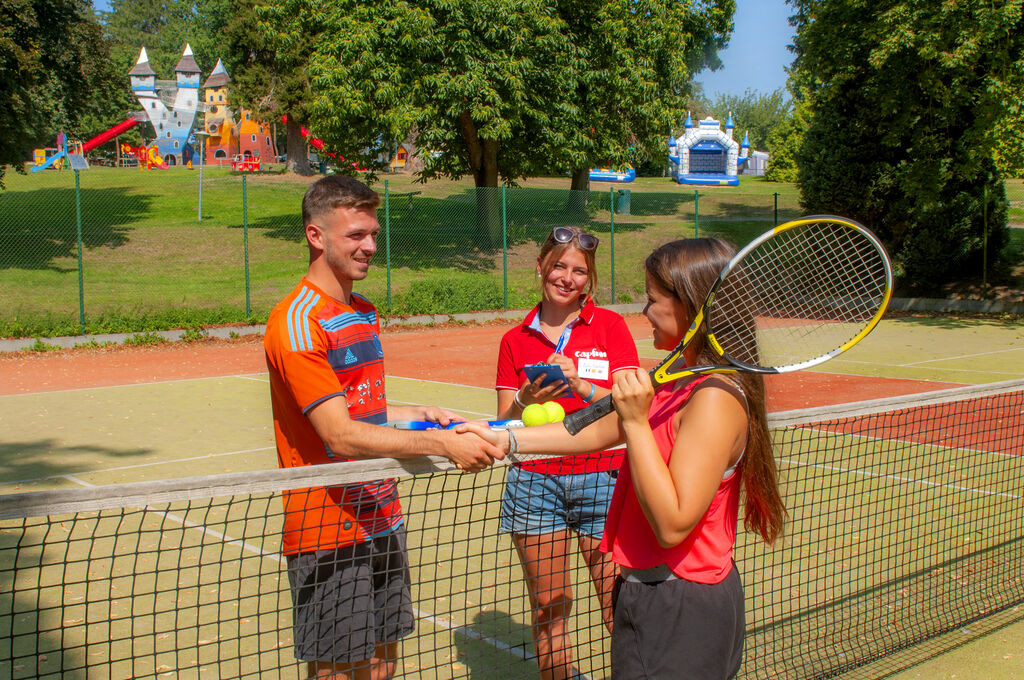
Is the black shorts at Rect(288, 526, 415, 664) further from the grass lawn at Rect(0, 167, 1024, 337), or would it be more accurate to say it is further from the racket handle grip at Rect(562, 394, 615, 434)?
the grass lawn at Rect(0, 167, 1024, 337)

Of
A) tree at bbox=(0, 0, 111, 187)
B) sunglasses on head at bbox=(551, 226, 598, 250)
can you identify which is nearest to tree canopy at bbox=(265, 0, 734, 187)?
tree at bbox=(0, 0, 111, 187)

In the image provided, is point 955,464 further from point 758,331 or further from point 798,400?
point 758,331

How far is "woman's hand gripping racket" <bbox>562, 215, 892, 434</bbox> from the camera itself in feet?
7.70

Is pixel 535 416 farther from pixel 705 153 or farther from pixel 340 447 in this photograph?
pixel 705 153

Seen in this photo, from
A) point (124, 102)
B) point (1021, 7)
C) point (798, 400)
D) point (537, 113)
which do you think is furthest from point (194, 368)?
point (124, 102)

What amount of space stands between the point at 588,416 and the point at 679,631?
0.63 meters

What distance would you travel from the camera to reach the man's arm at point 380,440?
2.68 meters

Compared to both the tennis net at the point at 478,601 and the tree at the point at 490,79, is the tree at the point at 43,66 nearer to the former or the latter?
the tree at the point at 490,79

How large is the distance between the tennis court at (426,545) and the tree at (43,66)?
483 inches

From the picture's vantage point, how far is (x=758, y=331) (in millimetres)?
2455

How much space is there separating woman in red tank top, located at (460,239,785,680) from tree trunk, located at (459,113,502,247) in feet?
67.1

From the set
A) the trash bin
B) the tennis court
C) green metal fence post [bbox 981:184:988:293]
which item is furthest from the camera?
the trash bin

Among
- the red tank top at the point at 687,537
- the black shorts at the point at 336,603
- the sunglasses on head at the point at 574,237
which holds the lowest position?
the black shorts at the point at 336,603

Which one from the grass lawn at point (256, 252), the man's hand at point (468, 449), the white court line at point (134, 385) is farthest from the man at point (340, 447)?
the grass lawn at point (256, 252)
